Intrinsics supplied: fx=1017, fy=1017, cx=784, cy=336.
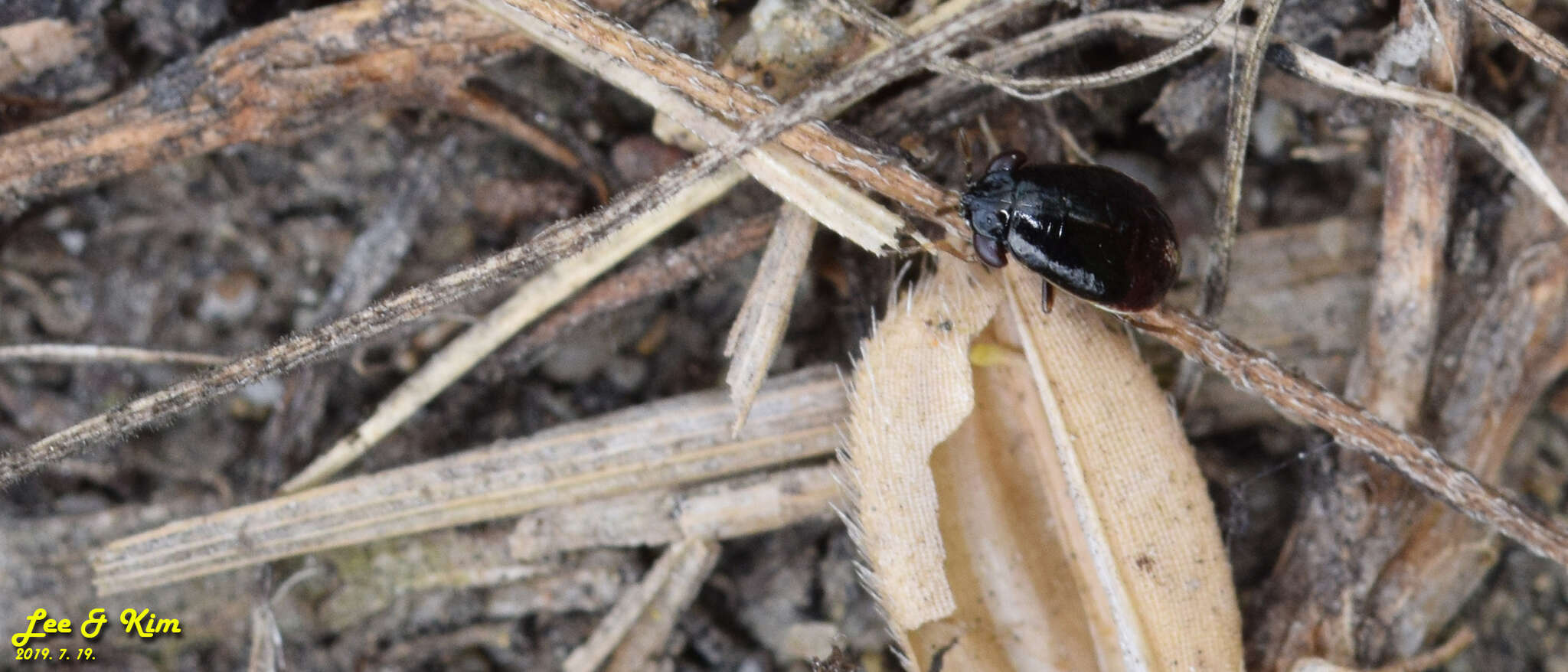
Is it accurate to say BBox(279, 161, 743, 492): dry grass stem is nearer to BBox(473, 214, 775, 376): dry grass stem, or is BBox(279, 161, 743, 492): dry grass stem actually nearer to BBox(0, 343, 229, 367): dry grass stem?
BBox(473, 214, 775, 376): dry grass stem

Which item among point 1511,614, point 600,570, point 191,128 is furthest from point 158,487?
point 1511,614

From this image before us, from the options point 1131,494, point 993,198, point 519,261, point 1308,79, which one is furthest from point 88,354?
point 1308,79

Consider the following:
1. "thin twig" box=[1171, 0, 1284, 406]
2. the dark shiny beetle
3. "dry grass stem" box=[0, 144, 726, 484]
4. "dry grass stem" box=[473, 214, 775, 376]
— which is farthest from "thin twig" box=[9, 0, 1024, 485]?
"thin twig" box=[1171, 0, 1284, 406]

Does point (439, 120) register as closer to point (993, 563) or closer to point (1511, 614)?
point (993, 563)

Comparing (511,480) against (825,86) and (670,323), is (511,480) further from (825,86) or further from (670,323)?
(825,86)

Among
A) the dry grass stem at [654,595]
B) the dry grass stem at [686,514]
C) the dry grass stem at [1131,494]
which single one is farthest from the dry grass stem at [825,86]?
the dry grass stem at [654,595]

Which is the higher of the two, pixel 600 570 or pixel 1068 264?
pixel 1068 264

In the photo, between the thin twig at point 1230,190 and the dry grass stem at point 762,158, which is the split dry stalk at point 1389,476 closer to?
the thin twig at point 1230,190
